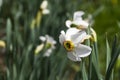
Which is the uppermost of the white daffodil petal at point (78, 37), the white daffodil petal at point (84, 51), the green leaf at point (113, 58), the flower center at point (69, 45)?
the white daffodil petal at point (78, 37)

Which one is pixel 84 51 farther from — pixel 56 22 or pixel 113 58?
pixel 56 22

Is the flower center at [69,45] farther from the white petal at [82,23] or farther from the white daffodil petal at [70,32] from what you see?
the white petal at [82,23]

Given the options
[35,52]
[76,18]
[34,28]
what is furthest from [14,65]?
[34,28]

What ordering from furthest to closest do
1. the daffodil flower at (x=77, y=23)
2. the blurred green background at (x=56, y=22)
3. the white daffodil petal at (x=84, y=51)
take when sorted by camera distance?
the blurred green background at (x=56, y=22) < the daffodil flower at (x=77, y=23) < the white daffodil petal at (x=84, y=51)

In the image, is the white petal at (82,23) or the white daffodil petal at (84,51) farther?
the white petal at (82,23)

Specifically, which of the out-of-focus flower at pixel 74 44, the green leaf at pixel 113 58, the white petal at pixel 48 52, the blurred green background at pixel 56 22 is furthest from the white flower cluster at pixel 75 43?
the white petal at pixel 48 52

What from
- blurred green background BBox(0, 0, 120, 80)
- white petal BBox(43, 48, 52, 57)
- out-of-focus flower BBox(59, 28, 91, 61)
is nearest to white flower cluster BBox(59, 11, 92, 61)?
out-of-focus flower BBox(59, 28, 91, 61)

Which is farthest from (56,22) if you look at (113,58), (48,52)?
(113,58)

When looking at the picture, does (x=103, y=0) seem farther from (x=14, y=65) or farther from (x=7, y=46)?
(x=14, y=65)
